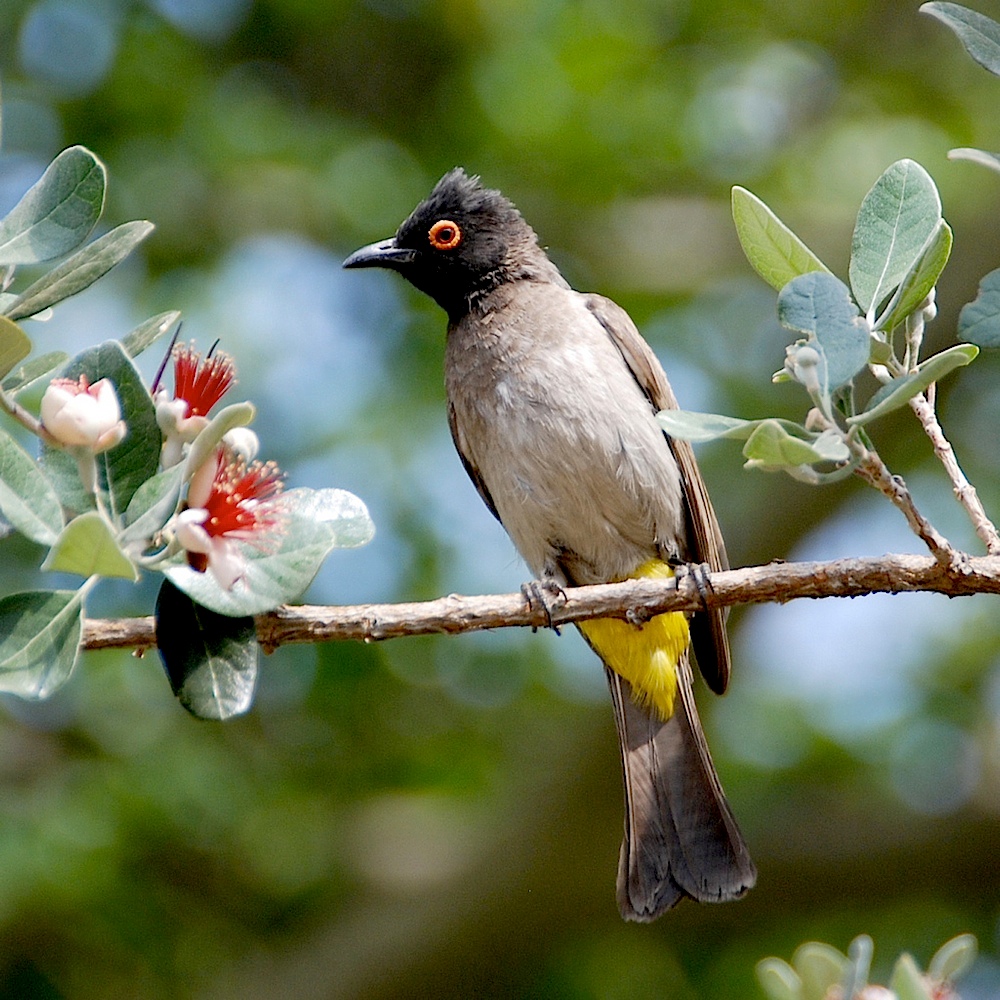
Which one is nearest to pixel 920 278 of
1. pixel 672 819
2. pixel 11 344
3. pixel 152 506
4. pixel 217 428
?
pixel 217 428

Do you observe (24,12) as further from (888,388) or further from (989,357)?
(888,388)

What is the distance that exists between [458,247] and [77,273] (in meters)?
2.77

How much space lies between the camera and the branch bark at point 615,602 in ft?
7.06

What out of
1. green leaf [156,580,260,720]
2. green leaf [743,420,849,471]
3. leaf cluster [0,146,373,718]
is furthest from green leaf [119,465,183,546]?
green leaf [743,420,849,471]

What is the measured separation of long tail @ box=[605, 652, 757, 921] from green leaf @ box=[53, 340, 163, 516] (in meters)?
2.55

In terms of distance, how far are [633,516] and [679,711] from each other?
30.8 inches

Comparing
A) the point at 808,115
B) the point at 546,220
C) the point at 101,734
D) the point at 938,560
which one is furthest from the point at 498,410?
the point at 808,115

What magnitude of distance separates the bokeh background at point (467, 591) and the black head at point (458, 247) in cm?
150

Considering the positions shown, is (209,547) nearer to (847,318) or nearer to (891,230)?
(847,318)

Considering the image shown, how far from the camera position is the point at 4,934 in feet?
18.2

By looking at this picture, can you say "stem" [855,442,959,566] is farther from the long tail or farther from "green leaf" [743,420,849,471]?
the long tail

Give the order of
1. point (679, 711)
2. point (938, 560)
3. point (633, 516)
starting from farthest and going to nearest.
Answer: point (679, 711) < point (633, 516) < point (938, 560)

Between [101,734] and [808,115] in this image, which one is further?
[808,115]

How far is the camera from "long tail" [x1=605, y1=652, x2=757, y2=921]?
3.84 metres
